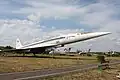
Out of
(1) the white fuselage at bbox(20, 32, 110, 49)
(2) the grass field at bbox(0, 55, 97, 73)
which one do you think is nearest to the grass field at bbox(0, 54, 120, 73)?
(2) the grass field at bbox(0, 55, 97, 73)

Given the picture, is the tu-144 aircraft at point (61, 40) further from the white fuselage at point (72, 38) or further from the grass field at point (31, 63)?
the grass field at point (31, 63)

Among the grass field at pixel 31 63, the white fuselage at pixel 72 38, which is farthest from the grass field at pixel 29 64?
the white fuselage at pixel 72 38

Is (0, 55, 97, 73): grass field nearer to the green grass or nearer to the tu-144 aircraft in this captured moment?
the green grass

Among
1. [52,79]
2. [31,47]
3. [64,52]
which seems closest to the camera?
[52,79]

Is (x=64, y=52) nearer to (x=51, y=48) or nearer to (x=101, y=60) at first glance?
→ (x=51, y=48)

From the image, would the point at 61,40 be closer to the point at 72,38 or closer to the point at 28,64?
the point at 72,38

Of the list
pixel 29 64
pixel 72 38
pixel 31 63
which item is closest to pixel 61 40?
pixel 72 38

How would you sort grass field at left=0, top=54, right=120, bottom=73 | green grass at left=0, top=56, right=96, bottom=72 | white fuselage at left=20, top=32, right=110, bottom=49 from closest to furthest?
green grass at left=0, top=56, right=96, bottom=72
grass field at left=0, top=54, right=120, bottom=73
white fuselage at left=20, top=32, right=110, bottom=49

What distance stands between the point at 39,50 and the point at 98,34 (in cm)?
1798

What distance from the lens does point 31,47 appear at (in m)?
71.9

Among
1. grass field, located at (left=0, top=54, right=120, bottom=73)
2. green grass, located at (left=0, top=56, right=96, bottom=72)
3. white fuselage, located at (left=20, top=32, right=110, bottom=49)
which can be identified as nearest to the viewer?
green grass, located at (left=0, top=56, right=96, bottom=72)

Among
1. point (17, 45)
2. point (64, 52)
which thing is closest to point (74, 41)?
point (17, 45)

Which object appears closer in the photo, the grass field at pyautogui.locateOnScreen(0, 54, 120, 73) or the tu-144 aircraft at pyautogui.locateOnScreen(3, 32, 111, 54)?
the grass field at pyautogui.locateOnScreen(0, 54, 120, 73)

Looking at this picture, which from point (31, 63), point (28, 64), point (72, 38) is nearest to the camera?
point (28, 64)
